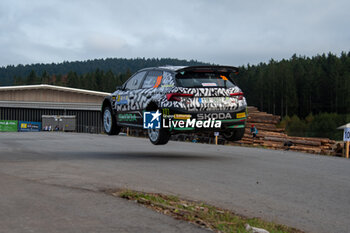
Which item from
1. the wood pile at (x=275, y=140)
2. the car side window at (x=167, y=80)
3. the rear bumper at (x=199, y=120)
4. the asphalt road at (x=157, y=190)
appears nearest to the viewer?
the asphalt road at (x=157, y=190)

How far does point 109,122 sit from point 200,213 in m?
6.16

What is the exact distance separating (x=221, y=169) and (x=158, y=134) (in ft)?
8.03

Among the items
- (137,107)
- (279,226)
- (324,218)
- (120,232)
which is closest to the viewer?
(120,232)

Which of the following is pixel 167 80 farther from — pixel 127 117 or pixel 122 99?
pixel 122 99

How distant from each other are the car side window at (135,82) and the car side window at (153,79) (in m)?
0.24

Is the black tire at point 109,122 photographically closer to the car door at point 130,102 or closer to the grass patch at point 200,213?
the car door at point 130,102

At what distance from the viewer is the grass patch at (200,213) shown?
5.68 metres

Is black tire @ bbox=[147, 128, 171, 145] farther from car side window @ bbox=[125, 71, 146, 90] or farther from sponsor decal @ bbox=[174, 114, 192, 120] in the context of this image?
car side window @ bbox=[125, 71, 146, 90]

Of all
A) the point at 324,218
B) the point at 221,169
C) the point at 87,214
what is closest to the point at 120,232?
the point at 87,214

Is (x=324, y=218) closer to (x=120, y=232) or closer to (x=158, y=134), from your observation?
(x=120, y=232)

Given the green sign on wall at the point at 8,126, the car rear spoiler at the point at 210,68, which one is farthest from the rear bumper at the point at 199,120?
the green sign on wall at the point at 8,126

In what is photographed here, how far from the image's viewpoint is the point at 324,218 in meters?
6.86

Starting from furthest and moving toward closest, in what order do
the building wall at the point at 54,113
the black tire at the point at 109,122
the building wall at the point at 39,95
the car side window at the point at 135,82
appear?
the building wall at the point at 54,113 < the building wall at the point at 39,95 < the black tire at the point at 109,122 < the car side window at the point at 135,82

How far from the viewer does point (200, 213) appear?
6.19 m
